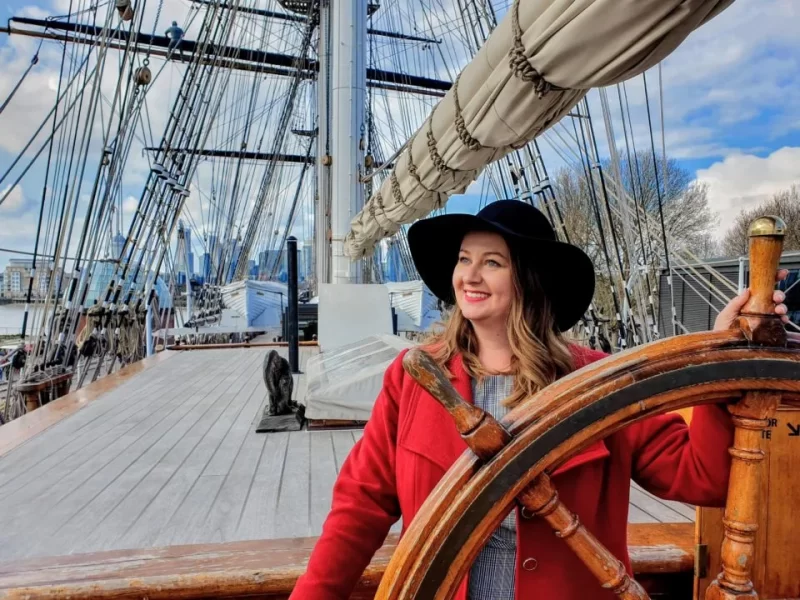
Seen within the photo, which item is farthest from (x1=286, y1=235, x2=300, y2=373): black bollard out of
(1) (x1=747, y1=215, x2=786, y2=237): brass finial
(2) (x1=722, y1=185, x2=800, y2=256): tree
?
(2) (x1=722, y1=185, x2=800, y2=256): tree

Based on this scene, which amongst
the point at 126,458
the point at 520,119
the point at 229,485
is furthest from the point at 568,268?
the point at 126,458

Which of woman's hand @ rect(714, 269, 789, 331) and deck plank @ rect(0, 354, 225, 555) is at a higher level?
woman's hand @ rect(714, 269, 789, 331)

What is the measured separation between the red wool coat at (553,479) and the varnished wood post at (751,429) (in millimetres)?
70

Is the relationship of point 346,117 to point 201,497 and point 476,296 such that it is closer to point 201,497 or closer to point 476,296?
point 201,497

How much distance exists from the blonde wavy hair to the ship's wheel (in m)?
0.30

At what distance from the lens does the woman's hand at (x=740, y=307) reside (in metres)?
0.68

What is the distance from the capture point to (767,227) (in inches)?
25.4

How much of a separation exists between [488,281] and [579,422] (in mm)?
431

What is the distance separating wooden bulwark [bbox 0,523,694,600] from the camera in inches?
54.9

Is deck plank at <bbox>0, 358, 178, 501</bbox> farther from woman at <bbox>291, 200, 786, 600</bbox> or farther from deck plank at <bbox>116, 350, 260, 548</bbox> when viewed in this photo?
woman at <bbox>291, 200, 786, 600</bbox>

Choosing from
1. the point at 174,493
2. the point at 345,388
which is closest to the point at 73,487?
the point at 174,493

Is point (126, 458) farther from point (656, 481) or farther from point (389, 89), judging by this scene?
point (389, 89)

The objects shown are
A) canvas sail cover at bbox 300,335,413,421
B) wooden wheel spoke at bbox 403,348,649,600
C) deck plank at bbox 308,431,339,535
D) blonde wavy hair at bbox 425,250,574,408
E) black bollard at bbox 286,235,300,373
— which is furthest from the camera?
black bollard at bbox 286,235,300,373

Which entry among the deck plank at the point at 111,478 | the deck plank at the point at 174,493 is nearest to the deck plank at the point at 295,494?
the deck plank at the point at 174,493
